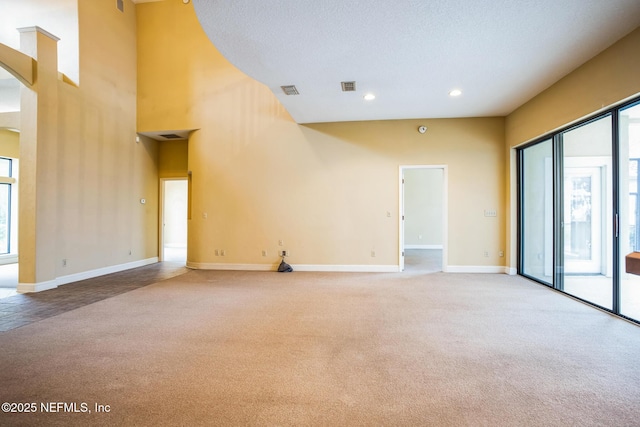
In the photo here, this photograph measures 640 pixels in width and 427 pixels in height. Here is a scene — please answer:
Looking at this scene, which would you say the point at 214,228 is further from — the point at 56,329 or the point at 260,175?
the point at 56,329

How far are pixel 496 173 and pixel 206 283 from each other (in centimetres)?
574

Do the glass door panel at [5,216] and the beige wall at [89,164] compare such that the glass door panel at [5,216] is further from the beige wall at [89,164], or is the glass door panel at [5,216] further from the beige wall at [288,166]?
the beige wall at [288,166]

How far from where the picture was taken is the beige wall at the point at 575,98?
315 cm

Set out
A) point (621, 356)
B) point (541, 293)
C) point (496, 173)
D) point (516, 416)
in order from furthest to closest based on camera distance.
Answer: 1. point (496, 173)
2. point (541, 293)
3. point (621, 356)
4. point (516, 416)

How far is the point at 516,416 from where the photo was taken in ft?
5.57

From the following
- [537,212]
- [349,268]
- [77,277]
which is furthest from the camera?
[349,268]

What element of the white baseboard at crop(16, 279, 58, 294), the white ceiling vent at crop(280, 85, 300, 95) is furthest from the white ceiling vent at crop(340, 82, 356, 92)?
the white baseboard at crop(16, 279, 58, 294)

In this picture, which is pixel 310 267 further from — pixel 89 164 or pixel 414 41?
pixel 89 164

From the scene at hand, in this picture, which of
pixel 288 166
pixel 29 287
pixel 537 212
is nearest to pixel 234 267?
pixel 288 166

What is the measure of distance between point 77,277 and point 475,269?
7300 mm

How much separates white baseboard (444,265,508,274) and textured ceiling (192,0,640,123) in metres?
3.09

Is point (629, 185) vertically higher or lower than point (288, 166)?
lower

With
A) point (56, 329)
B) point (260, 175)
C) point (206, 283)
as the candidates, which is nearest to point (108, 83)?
point (260, 175)

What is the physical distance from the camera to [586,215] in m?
4.56
